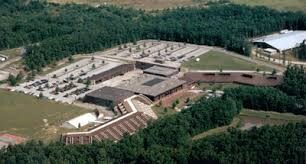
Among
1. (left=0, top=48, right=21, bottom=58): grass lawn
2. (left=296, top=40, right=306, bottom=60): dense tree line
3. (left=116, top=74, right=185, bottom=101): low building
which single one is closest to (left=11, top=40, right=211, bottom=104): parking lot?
(left=116, top=74, right=185, bottom=101): low building

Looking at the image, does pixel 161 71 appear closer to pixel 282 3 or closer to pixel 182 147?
pixel 182 147

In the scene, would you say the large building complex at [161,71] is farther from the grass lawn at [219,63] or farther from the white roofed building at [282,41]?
the white roofed building at [282,41]

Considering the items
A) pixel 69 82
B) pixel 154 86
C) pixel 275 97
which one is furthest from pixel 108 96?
pixel 275 97

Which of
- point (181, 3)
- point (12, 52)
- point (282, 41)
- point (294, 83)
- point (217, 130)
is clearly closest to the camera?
point (217, 130)

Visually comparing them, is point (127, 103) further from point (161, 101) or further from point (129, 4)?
point (129, 4)

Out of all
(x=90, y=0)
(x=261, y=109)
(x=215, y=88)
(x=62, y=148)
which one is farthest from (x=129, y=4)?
(x=62, y=148)

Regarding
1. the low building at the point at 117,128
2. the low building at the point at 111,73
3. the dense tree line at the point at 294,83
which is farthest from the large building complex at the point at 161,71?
the dense tree line at the point at 294,83
